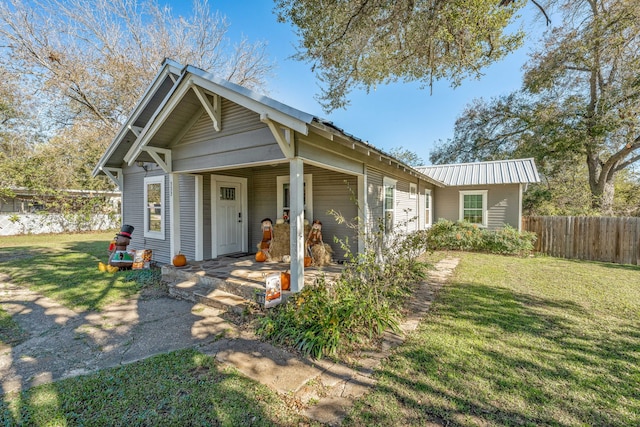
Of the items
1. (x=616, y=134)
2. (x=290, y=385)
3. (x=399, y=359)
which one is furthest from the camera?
(x=616, y=134)

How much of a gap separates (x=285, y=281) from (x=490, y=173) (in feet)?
35.4

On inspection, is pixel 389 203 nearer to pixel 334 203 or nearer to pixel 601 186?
pixel 334 203

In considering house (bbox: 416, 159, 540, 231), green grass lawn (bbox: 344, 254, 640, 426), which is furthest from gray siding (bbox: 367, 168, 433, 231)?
green grass lawn (bbox: 344, 254, 640, 426)

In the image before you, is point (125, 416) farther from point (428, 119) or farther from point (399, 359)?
point (428, 119)

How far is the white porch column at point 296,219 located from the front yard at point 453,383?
159cm

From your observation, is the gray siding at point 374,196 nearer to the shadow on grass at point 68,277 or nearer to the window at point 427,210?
the window at point 427,210

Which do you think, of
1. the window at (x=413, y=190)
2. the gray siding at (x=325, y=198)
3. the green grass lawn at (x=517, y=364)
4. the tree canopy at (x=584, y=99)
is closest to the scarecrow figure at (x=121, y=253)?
the gray siding at (x=325, y=198)

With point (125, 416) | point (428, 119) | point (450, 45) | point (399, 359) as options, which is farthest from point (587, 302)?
point (428, 119)

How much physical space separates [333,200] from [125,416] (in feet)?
17.2

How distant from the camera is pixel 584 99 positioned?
1373cm

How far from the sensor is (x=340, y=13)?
20.2 feet

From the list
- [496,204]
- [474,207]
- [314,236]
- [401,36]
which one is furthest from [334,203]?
[496,204]

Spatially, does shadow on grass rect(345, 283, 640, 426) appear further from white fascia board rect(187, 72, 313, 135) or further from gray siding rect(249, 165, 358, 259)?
white fascia board rect(187, 72, 313, 135)

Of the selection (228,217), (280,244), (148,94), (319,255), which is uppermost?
(148,94)
